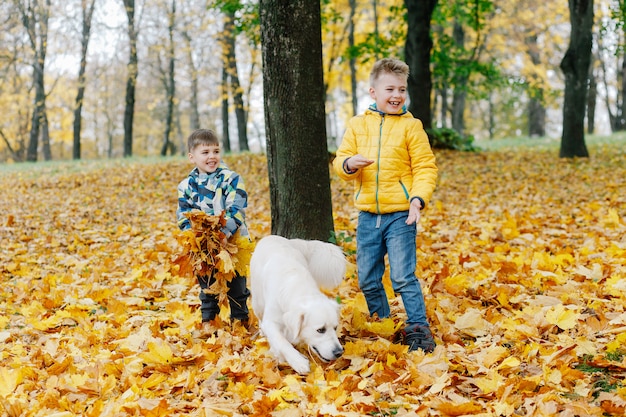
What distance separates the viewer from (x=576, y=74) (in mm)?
13844

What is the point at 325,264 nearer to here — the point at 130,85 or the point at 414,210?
the point at 414,210

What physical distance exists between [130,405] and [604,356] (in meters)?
2.69

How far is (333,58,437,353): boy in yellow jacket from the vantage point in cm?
383

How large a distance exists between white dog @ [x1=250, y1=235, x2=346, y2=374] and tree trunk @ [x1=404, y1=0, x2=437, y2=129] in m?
11.1

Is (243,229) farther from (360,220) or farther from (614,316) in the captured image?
(614,316)

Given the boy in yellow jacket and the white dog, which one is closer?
the white dog

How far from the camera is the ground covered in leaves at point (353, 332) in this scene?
118 inches

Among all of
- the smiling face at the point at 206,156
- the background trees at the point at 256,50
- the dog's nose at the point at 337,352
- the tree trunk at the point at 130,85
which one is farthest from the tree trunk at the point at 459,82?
the dog's nose at the point at 337,352

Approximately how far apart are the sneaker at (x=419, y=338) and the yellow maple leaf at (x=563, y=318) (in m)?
0.82

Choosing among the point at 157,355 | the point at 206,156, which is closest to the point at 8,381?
the point at 157,355

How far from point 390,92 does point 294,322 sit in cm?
169

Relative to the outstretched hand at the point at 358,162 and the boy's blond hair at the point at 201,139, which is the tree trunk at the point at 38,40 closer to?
the boy's blond hair at the point at 201,139

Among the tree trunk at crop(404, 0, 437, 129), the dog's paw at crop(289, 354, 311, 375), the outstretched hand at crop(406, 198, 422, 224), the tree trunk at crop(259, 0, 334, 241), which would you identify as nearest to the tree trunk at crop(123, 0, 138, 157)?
the tree trunk at crop(404, 0, 437, 129)

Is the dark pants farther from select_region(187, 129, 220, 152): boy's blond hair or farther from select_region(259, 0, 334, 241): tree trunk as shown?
select_region(259, 0, 334, 241): tree trunk
